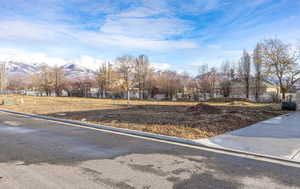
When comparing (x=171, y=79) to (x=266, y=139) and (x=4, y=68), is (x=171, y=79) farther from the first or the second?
(x=4, y=68)

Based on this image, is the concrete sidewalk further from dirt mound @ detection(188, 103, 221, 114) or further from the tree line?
the tree line

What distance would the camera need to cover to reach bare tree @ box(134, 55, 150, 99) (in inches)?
1917

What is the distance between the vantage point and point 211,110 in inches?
510

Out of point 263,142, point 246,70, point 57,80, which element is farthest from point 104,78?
point 263,142

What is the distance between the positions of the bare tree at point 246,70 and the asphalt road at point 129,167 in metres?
40.3

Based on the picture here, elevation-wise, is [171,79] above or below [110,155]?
above

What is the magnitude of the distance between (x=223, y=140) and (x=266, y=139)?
4.86ft

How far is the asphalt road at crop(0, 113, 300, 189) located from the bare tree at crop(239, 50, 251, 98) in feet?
132

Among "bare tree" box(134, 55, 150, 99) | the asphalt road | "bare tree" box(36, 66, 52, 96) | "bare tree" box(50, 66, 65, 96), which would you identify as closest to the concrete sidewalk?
the asphalt road

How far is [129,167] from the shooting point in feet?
13.3

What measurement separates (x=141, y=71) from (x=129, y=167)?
46578 mm

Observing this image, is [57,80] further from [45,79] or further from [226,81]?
[226,81]

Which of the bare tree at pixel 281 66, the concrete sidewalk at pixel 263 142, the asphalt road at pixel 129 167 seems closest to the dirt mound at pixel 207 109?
the concrete sidewalk at pixel 263 142

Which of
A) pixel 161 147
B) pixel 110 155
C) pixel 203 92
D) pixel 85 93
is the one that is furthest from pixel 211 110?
pixel 85 93
